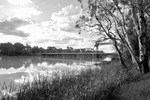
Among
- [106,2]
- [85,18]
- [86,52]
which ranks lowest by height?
[86,52]

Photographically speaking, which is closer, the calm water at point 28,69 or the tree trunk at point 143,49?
the tree trunk at point 143,49

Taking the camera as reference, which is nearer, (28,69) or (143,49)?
(143,49)

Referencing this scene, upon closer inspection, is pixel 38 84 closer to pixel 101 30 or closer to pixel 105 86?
pixel 105 86

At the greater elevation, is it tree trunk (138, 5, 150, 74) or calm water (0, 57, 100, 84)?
tree trunk (138, 5, 150, 74)

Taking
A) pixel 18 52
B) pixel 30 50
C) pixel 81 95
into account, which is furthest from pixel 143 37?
pixel 30 50

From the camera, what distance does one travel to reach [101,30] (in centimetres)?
823

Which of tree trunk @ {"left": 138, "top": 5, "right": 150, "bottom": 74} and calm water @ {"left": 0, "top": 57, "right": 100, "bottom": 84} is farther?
calm water @ {"left": 0, "top": 57, "right": 100, "bottom": 84}

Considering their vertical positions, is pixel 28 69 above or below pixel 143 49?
below

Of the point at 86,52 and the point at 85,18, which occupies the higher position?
the point at 85,18

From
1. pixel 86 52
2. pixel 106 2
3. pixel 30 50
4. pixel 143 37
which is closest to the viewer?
pixel 143 37

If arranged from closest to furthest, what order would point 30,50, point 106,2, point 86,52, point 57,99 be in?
point 57,99, point 106,2, point 86,52, point 30,50

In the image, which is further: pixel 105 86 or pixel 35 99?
pixel 105 86

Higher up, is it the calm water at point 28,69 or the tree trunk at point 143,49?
the tree trunk at point 143,49

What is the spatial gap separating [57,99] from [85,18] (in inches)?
268
